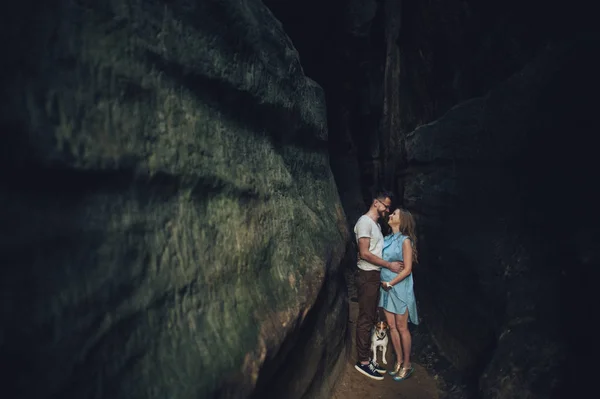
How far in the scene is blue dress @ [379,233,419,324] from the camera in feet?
13.0

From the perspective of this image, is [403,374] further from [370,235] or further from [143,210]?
[143,210]

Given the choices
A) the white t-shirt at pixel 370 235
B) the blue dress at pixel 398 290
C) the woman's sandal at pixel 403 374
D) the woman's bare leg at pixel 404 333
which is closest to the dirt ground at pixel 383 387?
the woman's sandal at pixel 403 374

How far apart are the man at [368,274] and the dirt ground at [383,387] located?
10 cm

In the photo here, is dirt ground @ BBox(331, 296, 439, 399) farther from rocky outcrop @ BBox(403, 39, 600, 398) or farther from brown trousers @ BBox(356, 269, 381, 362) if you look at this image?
rocky outcrop @ BBox(403, 39, 600, 398)

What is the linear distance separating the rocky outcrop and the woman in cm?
65

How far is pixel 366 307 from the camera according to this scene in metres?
4.03

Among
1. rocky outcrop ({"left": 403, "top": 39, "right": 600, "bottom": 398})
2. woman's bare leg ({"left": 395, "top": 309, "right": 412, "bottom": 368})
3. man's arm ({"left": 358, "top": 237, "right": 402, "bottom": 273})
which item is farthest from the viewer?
woman's bare leg ({"left": 395, "top": 309, "right": 412, "bottom": 368})

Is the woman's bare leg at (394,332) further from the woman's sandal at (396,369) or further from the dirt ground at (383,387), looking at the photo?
the dirt ground at (383,387)

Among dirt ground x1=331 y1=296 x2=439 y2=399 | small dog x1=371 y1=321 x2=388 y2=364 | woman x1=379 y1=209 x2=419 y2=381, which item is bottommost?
dirt ground x1=331 y1=296 x2=439 y2=399

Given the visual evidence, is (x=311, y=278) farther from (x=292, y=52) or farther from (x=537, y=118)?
(x=537, y=118)

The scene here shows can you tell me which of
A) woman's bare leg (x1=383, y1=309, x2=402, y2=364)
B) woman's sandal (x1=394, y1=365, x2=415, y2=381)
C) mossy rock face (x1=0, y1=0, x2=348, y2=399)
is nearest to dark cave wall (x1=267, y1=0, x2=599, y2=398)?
woman's sandal (x1=394, y1=365, x2=415, y2=381)

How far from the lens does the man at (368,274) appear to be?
3.91 metres

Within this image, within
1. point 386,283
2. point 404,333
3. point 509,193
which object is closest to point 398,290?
point 386,283

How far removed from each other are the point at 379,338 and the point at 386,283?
745mm
